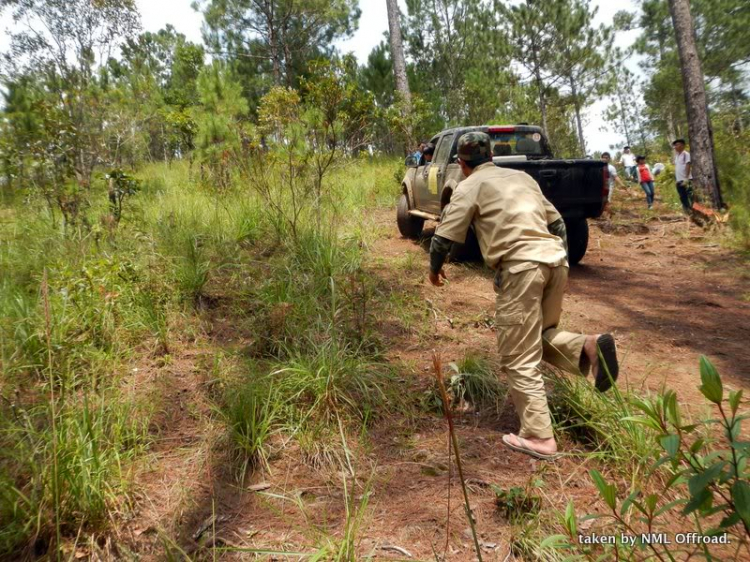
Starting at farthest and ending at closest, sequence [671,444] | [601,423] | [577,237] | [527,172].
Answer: [577,237]
[527,172]
[601,423]
[671,444]

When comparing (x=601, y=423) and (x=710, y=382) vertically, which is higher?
(x=710, y=382)

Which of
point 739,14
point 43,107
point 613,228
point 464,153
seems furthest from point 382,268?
point 739,14

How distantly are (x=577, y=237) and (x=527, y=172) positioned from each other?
4.63ft

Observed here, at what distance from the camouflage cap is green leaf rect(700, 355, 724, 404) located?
2257 millimetres

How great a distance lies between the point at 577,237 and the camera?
6527 mm

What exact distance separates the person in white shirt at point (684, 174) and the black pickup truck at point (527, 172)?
4250 mm

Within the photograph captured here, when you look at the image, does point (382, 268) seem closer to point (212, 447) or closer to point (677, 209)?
point (212, 447)

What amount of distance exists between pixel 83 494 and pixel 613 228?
9338 millimetres

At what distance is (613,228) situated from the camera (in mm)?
9242

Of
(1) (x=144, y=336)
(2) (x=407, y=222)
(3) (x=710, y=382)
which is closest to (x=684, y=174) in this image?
(2) (x=407, y=222)

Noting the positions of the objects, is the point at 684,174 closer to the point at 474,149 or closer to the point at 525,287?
the point at 474,149

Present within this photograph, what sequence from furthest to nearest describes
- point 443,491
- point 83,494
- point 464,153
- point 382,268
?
point 382,268
point 464,153
point 443,491
point 83,494

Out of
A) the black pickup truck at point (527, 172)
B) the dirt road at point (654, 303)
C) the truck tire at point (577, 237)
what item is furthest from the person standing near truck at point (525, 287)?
the truck tire at point (577, 237)

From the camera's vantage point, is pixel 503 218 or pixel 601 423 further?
pixel 503 218
